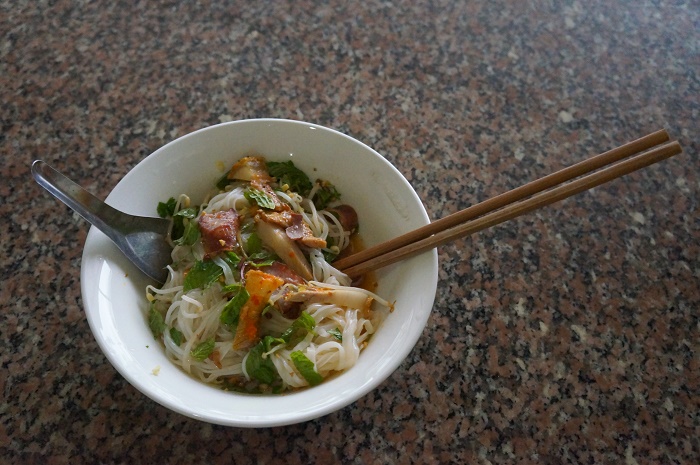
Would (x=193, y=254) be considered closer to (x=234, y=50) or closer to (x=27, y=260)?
(x=27, y=260)

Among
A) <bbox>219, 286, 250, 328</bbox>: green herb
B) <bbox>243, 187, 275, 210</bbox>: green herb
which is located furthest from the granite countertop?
<bbox>243, 187, 275, 210</bbox>: green herb

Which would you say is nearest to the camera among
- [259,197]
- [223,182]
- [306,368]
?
[306,368]

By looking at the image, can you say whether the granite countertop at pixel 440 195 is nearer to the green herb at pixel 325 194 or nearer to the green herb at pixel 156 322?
the green herb at pixel 156 322

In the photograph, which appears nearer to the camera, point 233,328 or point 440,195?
point 233,328

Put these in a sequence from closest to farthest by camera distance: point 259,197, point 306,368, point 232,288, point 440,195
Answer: point 306,368 < point 232,288 < point 259,197 < point 440,195

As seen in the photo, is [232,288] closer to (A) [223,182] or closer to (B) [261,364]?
(B) [261,364]

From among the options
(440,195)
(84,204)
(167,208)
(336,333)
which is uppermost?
(84,204)

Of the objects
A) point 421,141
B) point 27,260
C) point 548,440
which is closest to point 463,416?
point 548,440

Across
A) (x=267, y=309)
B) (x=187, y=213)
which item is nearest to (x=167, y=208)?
(x=187, y=213)
